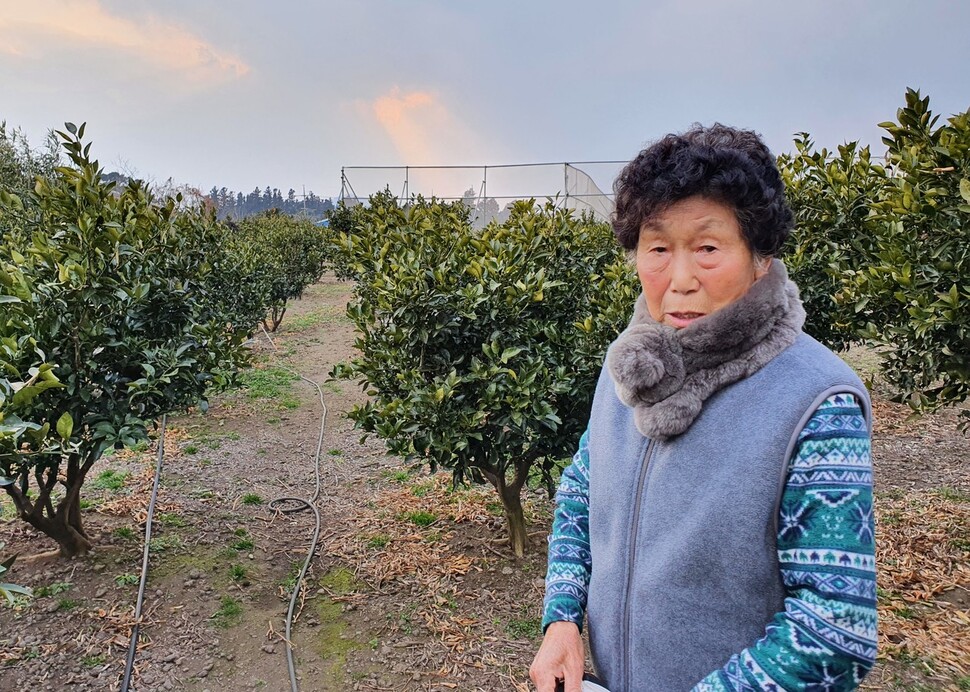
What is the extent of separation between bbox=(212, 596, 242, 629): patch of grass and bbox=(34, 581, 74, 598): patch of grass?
35.6 inches

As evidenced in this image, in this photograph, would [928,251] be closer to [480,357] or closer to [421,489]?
[480,357]

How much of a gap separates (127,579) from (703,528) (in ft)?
12.6

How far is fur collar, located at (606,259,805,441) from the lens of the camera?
1.05 meters

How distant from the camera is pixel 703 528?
1.00 m

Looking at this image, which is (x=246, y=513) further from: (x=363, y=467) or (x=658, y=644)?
(x=658, y=644)

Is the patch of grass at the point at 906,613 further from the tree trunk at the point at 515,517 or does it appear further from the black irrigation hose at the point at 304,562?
the black irrigation hose at the point at 304,562

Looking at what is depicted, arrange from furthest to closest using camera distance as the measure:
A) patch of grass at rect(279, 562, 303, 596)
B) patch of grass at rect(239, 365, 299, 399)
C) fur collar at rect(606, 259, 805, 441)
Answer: patch of grass at rect(239, 365, 299, 399) < patch of grass at rect(279, 562, 303, 596) < fur collar at rect(606, 259, 805, 441)

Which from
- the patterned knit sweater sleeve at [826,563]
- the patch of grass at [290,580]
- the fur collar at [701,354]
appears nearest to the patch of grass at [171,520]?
the patch of grass at [290,580]

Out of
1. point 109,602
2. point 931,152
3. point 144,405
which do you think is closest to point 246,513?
point 109,602

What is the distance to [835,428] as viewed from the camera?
914 millimetres

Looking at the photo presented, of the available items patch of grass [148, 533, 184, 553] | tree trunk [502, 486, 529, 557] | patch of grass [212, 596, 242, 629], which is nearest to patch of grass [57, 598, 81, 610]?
patch of grass [148, 533, 184, 553]

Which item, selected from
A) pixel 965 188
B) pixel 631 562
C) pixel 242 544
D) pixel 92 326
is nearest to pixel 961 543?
pixel 965 188

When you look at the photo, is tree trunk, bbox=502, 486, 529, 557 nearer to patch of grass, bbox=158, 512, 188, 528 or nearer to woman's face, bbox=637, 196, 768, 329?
patch of grass, bbox=158, 512, 188, 528

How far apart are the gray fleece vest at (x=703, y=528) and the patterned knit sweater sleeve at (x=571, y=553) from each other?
0.36ft
